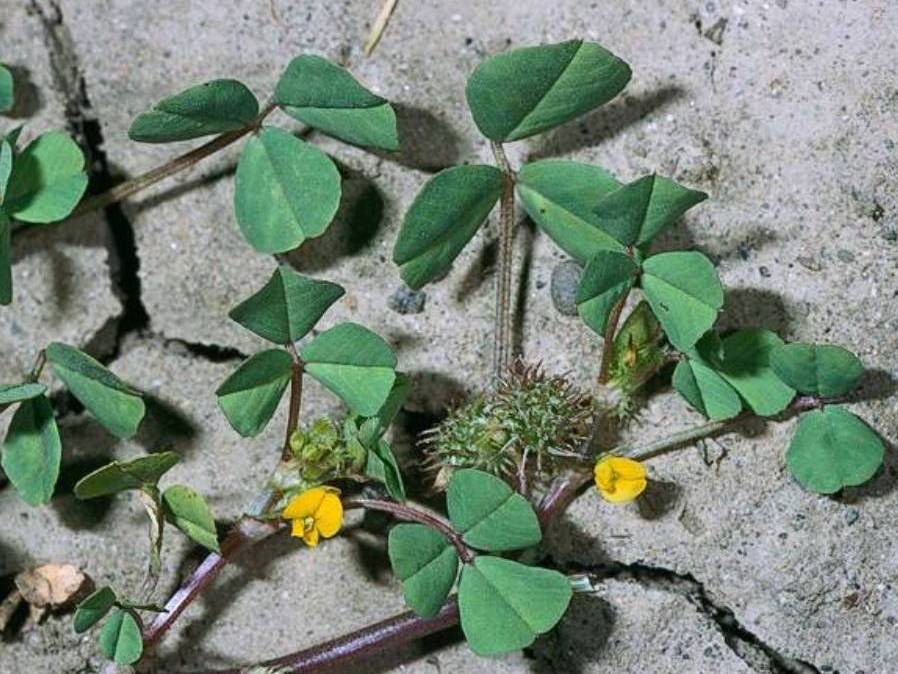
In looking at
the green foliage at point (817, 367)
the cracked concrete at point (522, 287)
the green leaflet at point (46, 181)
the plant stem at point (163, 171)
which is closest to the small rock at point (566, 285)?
A: the cracked concrete at point (522, 287)

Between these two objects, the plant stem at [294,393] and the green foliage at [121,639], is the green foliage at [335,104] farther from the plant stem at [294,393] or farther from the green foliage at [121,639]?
the green foliage at [121,639]

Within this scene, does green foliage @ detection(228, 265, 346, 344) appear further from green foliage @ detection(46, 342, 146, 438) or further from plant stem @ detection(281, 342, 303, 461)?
green foliage @ detection(46, 342, 146, 438)

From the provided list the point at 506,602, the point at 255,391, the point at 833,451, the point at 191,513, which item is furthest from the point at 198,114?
the point at 833,451

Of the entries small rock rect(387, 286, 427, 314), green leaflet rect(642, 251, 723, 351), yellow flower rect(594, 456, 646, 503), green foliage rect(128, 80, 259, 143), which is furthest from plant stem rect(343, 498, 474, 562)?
green foliage rect(128, 80, 259, 143)

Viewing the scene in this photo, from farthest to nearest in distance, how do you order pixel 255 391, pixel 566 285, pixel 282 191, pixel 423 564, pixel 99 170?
pixel 99 170
pixel 566 285
pixel 282 191
pixel 255 391
pixel 423 564

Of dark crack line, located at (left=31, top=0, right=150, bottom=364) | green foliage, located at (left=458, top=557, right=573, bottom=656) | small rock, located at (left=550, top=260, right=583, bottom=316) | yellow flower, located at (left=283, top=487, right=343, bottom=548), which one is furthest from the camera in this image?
dark crack line, located at (left=31, top=0, right=150, bottom=364)

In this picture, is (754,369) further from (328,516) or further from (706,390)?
(328,516)
